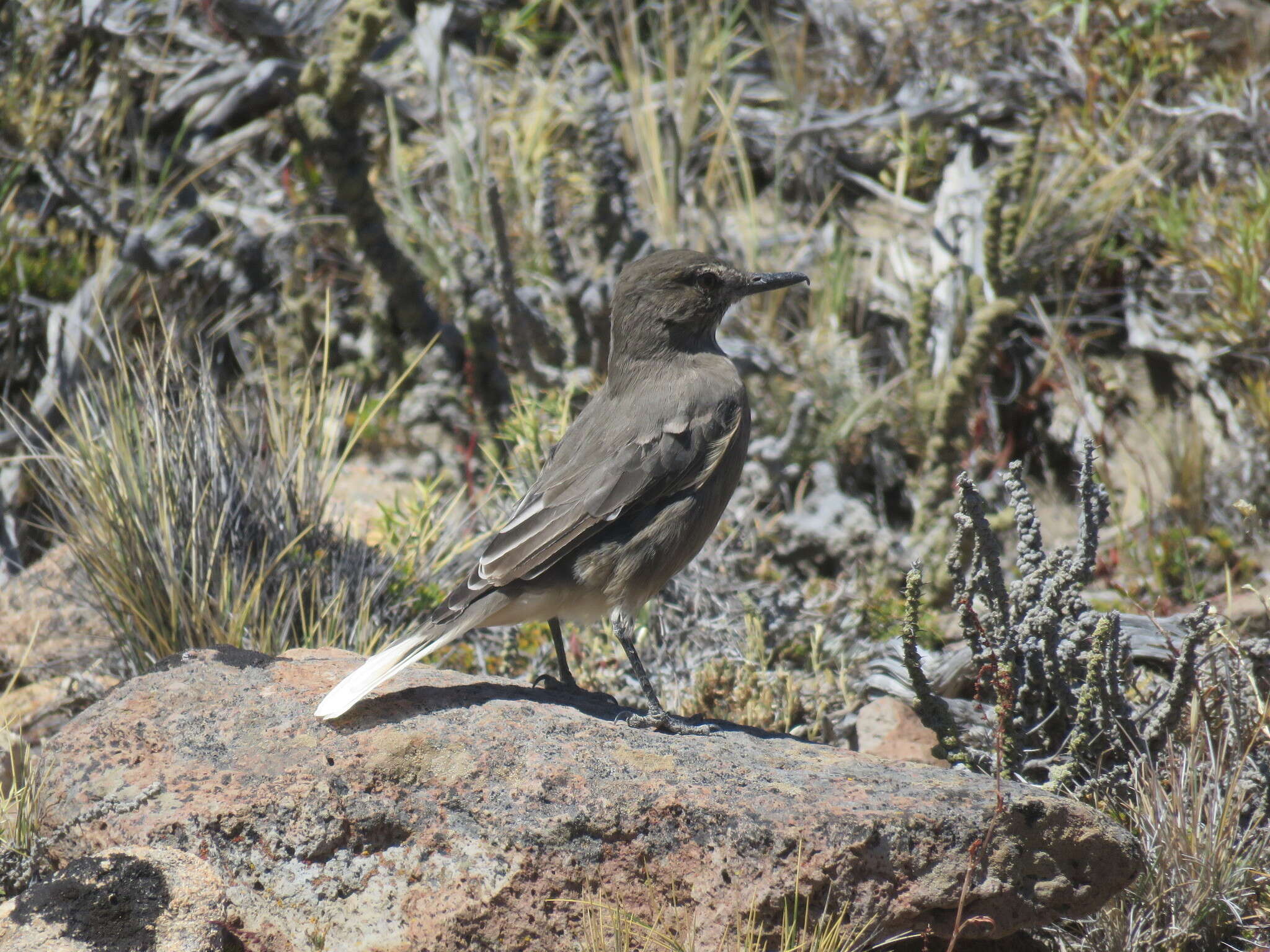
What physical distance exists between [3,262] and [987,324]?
546 cm

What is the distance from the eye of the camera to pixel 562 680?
4.55 m

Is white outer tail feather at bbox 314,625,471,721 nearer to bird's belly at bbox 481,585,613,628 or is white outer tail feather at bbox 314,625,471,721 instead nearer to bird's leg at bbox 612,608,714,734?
bird's belly at bbox 481,585,613,628

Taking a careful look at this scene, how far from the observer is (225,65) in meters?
8.12

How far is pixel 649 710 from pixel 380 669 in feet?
3.23

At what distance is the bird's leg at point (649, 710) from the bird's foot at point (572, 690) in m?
0.19

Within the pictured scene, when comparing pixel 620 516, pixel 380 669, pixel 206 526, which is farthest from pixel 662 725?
pixel 206 526

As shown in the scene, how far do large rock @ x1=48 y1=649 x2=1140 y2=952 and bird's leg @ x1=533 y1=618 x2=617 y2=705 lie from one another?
27.9 inches

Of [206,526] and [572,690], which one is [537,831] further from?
[206,526]

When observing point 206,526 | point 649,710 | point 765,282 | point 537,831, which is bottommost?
point 649,710

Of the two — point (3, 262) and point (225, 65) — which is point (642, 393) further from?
point (225, 65)

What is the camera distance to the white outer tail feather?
3.49 m

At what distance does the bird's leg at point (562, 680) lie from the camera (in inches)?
169

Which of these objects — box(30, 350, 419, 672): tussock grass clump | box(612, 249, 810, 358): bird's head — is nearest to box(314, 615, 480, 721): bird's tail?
box(30, 350, 419, 672): tussock grass clump

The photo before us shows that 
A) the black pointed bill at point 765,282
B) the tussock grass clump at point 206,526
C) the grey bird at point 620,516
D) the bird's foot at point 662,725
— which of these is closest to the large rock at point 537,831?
the bird's foot at point 662,725
